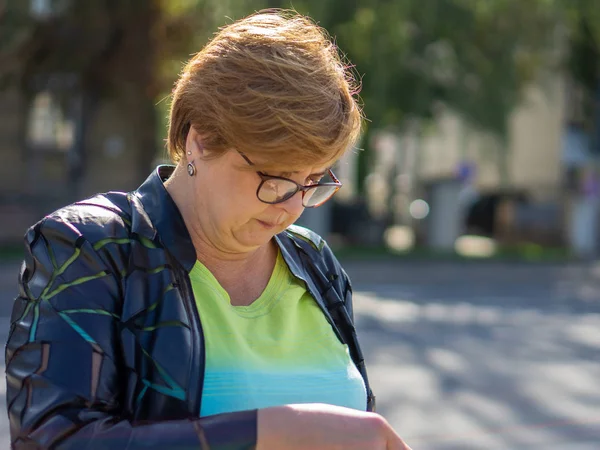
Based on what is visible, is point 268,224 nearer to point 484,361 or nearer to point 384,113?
point 484,361

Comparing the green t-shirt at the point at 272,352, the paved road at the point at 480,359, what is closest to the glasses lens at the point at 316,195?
the green t-shirt at the point at 272,352

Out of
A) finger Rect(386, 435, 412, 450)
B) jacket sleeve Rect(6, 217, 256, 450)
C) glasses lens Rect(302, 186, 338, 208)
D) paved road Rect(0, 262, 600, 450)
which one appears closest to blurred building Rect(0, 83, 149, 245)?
paved road Rect(0, 262, 600, 450)

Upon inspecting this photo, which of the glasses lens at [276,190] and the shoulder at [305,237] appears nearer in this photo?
the glasses lens at [276,190]

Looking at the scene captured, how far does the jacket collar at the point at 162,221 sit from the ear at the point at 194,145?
0.29 feet

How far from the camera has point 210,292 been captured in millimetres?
1511

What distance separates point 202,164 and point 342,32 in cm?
1709

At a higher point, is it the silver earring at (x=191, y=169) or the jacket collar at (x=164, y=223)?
the silver earring at (x=191, y=169)

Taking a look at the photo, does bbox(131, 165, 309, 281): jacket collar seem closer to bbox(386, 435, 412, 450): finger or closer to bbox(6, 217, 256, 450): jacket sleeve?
bbox(6, 217, 256, 450): jacket sleeve

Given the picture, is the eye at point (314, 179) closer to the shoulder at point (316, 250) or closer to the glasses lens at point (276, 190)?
the glasses lens at point (276, 190)

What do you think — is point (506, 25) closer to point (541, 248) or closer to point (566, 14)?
point (566, 14)

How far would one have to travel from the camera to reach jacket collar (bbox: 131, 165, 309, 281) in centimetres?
147

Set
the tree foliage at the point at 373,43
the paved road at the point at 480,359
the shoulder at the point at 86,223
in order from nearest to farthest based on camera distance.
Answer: the shoulder at the point at 86,223
the paved road at the point at 480,359
the tree foliage at the point at 373,43

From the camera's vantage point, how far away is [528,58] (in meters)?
20.4

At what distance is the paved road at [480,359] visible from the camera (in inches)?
245
